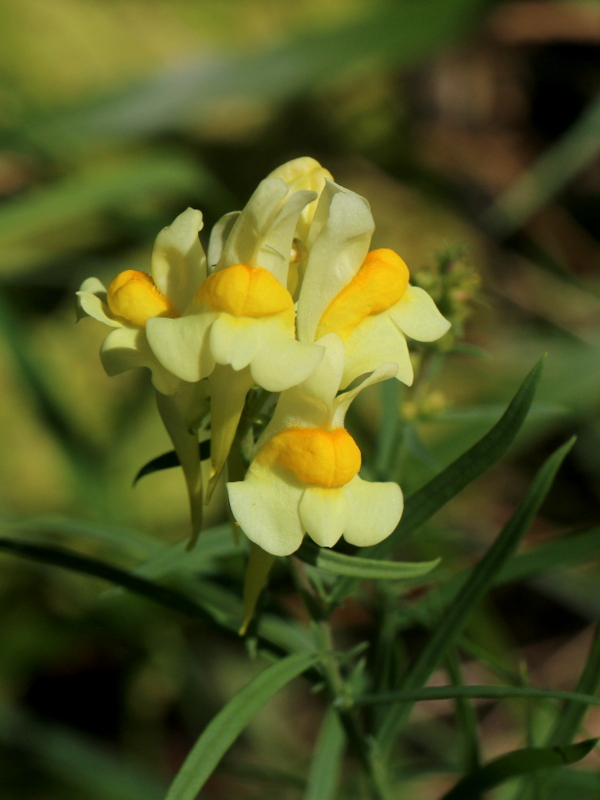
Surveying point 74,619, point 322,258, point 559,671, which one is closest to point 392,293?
point 322,258

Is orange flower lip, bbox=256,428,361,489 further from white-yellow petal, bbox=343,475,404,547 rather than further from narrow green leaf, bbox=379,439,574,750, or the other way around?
narrow green leaf, bbox=379,439,574,750

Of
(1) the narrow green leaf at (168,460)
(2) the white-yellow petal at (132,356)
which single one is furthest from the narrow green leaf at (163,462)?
(2) the white-yellow petal at (132,356)

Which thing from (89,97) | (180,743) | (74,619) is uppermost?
(89,97)

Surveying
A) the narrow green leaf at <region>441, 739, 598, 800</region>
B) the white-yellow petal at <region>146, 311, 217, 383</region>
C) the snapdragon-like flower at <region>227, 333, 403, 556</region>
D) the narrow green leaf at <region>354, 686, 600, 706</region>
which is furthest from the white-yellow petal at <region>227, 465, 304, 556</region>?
the narrow green leaf at <region>441, 739, 598, 800</region>

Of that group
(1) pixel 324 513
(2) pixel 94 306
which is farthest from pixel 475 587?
(2) pixel 94 306

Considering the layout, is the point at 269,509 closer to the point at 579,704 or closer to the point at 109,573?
the point at 109,573

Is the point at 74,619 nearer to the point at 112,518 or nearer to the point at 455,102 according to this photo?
the point at 112,518
